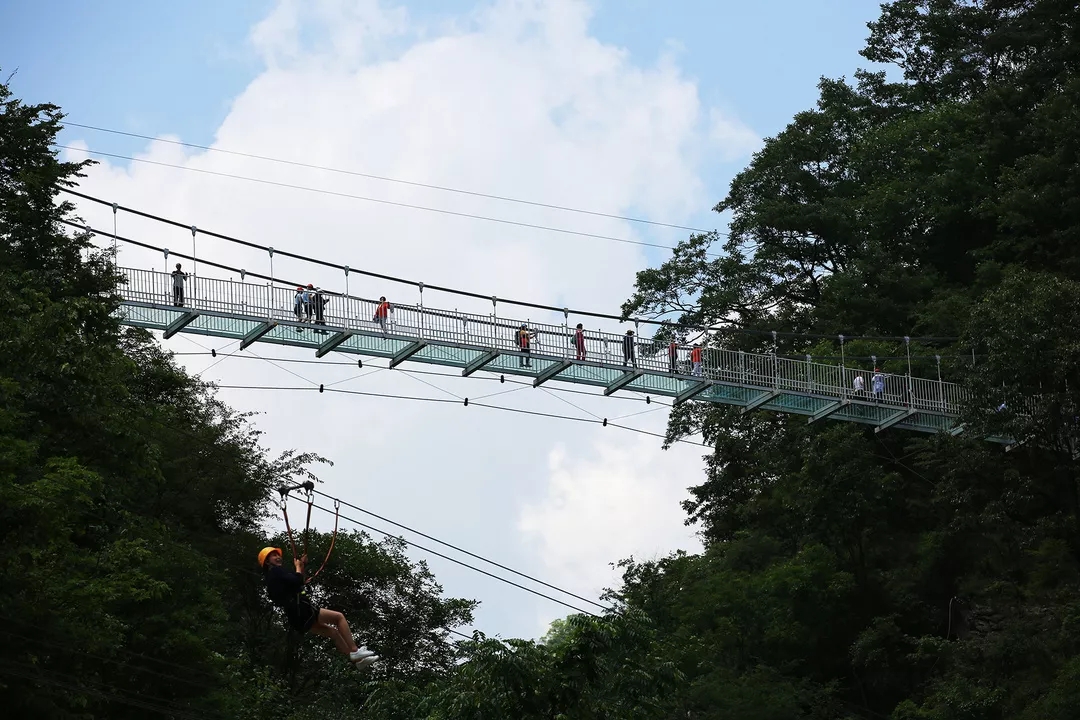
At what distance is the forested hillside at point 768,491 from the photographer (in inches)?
1225

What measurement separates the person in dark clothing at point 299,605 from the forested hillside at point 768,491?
9402 millimetres

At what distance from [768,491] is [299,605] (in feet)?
98.4

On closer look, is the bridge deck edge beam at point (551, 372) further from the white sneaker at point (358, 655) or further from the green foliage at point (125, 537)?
the white sneaker at point (358, 655)

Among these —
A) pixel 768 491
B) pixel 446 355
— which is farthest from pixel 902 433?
pixel 446 355

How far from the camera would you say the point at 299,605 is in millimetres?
A: 19781

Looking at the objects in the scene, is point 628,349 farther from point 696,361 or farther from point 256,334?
point 256,334

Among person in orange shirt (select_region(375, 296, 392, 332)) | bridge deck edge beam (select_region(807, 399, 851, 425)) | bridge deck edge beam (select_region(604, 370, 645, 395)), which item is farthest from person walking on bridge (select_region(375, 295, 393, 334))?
bridge deck edge beam (select_region(807, 399, 851, 425))

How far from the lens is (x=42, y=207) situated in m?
38.4

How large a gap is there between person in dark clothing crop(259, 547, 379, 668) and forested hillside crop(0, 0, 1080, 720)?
30.8ft

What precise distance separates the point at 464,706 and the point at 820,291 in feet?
85.8

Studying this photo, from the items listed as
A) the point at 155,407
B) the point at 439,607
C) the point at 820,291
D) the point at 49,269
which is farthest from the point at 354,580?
the point at 820,291

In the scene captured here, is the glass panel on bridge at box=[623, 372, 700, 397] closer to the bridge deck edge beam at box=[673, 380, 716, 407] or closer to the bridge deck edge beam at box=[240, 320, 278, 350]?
the bridge deck edge beam at box=[673, 380, 716, 407]

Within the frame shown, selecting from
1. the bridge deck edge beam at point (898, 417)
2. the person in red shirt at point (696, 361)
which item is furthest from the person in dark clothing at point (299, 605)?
the bridge deck edge beam at point (898, 417)

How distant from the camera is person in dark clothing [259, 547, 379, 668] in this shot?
19.5 metres
